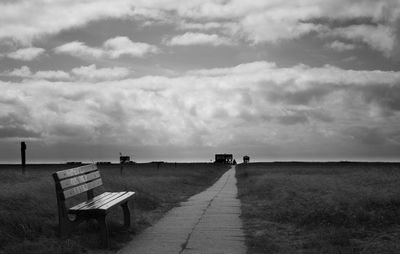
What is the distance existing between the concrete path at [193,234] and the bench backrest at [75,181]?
124cm

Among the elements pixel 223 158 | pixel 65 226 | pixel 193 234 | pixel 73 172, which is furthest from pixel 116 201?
pixel 223 158

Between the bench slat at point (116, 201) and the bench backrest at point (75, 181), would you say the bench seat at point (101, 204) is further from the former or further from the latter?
the bench backrest at point (75, 181)

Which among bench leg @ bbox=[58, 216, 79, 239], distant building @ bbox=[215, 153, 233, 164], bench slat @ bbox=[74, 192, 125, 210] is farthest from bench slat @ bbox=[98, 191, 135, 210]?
distant building @ bbox=[215, 153, 233, 164]

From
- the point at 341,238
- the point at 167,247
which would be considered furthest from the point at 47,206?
the point at 341,238

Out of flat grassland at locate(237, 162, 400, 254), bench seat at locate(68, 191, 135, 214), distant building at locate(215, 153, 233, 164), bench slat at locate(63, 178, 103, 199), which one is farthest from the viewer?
distant building at locate(215, 153, 233, 164)

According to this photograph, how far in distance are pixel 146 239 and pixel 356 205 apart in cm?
518

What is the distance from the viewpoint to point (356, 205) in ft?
35.5

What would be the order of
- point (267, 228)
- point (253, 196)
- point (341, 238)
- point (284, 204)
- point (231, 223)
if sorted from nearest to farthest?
point (341, 238), point (267, 228), point (231, 223), point (284, 204), point (253, 196)

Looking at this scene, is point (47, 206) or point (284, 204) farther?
point (284, 204)

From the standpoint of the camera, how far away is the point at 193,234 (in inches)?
344

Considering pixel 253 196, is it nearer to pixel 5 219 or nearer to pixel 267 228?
pixel 267 228

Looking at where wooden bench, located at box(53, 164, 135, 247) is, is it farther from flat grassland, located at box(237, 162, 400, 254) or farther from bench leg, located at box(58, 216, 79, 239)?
flat grassland, located at box(237, 162, 400, 254)

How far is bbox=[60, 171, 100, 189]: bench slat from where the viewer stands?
7.33 metres

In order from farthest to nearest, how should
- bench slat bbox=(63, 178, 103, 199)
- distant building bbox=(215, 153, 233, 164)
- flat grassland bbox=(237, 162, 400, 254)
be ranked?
distant building bbox=(215, 153, 233, 164) < flat grassland bbox=(237, 162, 400, 254) < bench slat bbox=(63, 178, 103, 199)
